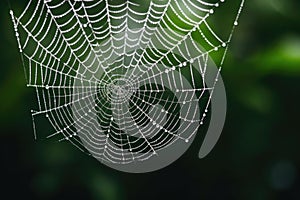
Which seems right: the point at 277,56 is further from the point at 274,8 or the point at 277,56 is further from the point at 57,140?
the point at 57,140

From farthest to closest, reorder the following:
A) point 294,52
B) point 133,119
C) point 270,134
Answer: point 270,134
point 294,52
point 133,119

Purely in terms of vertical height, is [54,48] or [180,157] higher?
[54,48]

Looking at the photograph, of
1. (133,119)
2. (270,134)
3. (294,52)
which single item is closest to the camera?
(133,119)

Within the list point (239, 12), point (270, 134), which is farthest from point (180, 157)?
point (239, 12)

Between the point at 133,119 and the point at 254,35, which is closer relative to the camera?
the point at 133,119

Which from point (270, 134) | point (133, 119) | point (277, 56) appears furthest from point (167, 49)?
point (270, 134)

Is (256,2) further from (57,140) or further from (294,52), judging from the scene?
(57,140)

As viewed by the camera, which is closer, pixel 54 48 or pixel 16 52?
pixel 54 48

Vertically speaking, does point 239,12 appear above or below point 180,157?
above

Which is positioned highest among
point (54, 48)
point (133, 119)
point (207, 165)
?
point (54, 48)
